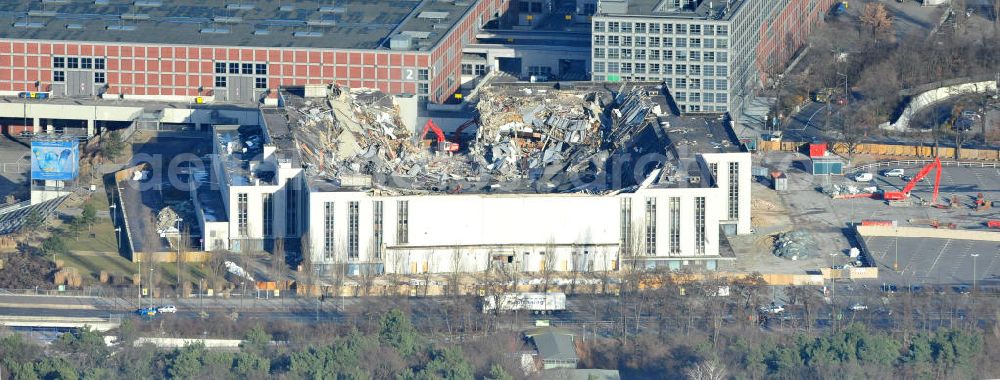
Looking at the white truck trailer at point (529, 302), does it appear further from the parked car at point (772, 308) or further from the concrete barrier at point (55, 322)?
the concrete barrier at point (55, 322)

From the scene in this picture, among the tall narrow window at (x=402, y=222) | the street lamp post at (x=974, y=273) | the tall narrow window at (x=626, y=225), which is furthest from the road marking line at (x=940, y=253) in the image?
the tall narrow window at (x=402, y=222)

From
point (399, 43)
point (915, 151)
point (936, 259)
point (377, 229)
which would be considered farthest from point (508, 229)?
point (915, 151)

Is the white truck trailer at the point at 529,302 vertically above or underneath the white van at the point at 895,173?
underneath

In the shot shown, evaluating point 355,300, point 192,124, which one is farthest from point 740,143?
point 192,124

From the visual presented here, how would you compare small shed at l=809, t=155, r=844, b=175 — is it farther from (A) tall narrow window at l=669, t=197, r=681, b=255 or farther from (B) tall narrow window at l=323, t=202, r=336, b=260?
(B) tall narrow window at l=323, t=202, r=336, b=260

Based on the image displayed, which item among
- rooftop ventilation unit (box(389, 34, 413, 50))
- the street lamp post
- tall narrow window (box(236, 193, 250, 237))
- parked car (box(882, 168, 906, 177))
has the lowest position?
the street lamp post

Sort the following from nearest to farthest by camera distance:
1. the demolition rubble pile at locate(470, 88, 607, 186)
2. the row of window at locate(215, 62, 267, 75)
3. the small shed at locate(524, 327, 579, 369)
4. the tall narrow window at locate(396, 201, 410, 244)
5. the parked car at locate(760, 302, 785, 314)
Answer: the small shed at locate(524, 327, 579, 369), the parked car at locate(760, 302, 785, 314), the tall narrow window at locate(396, 201, 410, 244), the demolition rubble pile at locate(470, 88, 607, 186), the row of window at locate(215, 62, 267, 75)

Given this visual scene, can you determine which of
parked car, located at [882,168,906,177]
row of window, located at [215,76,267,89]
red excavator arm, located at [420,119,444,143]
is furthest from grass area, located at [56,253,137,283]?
parked car, located at [882,168,906,177]

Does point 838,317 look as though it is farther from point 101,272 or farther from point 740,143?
point 101,272
